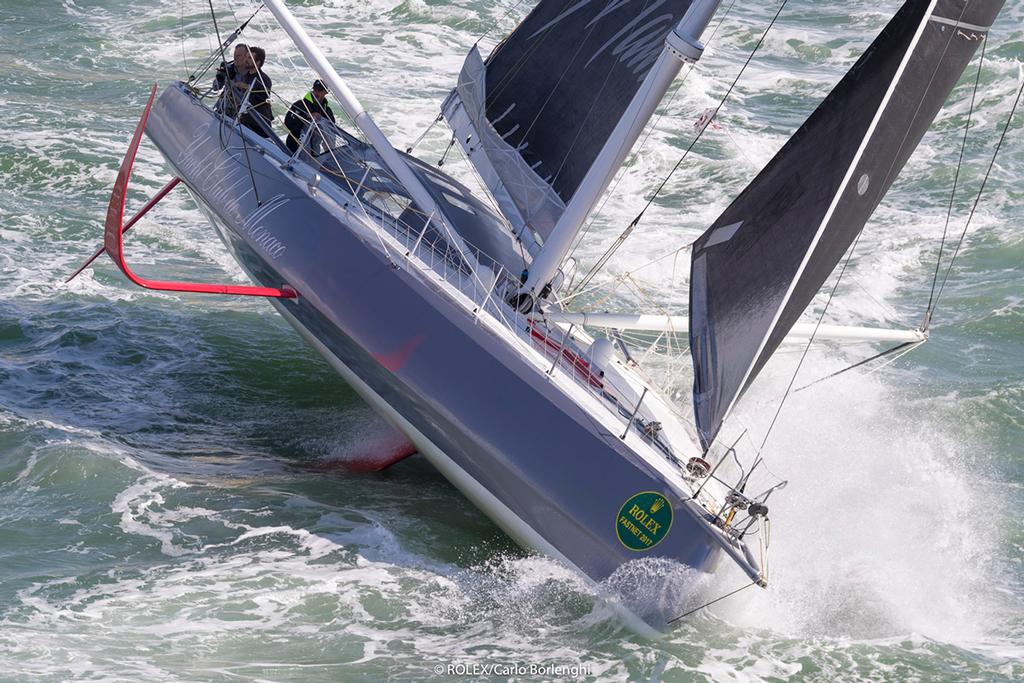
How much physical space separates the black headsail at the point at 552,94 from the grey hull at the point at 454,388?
1399 millimetres

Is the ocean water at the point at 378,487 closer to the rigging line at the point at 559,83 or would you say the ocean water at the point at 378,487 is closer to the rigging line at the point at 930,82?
the rigging line at the point at 559,83

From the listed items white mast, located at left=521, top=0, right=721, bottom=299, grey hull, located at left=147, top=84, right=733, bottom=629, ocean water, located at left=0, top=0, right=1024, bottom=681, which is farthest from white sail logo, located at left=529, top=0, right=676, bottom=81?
grey hull, located at left=147, top=84, right=733, bottom=629

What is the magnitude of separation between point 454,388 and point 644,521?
134 cm

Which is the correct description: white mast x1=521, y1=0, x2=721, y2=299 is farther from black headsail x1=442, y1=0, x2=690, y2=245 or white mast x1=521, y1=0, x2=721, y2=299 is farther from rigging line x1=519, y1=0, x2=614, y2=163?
rigging line x1=519, y1=0, x2=614, y2=163

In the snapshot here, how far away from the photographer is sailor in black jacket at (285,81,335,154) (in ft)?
30.4

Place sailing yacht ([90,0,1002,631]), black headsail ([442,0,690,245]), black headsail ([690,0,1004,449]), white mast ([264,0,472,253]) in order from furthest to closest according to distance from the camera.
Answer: black headsail ([442,0,690,245]) → white mast ([264,0,472,253]) → sailing yacht ([90,0,1002,631]) → black headsail ([690,0,1004,449])

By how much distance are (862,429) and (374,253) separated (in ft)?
12.7

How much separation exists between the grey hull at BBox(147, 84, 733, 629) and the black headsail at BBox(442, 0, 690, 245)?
1399 mm

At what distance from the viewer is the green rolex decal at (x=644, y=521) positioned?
21.5ft

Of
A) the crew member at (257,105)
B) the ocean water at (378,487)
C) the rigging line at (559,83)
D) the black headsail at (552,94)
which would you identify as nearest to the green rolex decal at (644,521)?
the ocean water at (378,487)

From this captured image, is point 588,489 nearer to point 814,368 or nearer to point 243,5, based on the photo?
point 814,368

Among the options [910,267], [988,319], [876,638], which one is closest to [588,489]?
[876,638]

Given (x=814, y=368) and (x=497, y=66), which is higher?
(x=497, y=66)

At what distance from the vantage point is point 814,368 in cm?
1052
